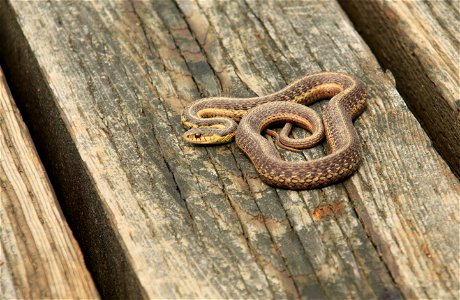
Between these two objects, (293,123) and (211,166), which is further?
(293,123)

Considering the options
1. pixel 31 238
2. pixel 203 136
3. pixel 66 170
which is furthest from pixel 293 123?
pixel 31 238

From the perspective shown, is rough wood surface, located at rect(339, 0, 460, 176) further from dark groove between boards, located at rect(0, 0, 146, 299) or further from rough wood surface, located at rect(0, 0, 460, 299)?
dark groove between boards, located at rect(0, 0, 146, 299)

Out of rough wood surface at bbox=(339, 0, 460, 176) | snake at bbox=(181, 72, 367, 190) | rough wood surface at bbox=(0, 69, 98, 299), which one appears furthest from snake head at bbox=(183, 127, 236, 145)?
rough wood surface at bbox=(339, 0, 460, 176)

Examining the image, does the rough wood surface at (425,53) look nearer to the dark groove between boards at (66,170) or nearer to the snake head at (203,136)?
the snake head at (203,136)

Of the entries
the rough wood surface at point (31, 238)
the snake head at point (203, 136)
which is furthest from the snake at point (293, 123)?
the rough wood surface at point (31, 238)

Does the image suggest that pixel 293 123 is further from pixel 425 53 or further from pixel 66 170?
pixel 66 170

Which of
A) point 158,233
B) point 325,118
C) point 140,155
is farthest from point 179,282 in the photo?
point 325,118
